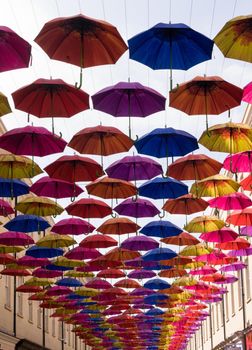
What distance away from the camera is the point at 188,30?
34.1ft

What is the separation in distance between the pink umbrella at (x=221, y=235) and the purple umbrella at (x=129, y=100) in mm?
8409

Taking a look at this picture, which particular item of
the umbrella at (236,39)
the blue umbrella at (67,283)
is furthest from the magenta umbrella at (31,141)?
the blue umbrella at (67,283)

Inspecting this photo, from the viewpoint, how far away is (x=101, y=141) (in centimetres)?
1409

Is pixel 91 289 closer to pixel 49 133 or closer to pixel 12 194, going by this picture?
pixel 12 194

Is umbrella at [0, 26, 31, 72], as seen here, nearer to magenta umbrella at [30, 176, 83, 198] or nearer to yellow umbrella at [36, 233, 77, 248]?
magenta umbrella at [30, 176, 83, 198]

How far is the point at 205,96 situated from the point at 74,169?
4257 mm

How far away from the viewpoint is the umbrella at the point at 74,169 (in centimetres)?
1495

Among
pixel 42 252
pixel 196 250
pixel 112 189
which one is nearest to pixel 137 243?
pixel 196 250

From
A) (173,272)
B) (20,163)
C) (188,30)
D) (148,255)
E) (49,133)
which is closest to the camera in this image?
(188,30)

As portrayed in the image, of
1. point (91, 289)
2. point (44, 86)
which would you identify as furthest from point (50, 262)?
point (44, 86)

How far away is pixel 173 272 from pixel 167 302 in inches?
273

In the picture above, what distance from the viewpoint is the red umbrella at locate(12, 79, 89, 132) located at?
11.8 metres

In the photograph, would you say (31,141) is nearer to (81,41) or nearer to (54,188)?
(54,188)

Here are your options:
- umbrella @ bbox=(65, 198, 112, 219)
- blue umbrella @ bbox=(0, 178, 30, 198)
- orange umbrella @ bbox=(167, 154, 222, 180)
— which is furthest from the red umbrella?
umbrella @ bbox=(65, 198, 112, 219)
